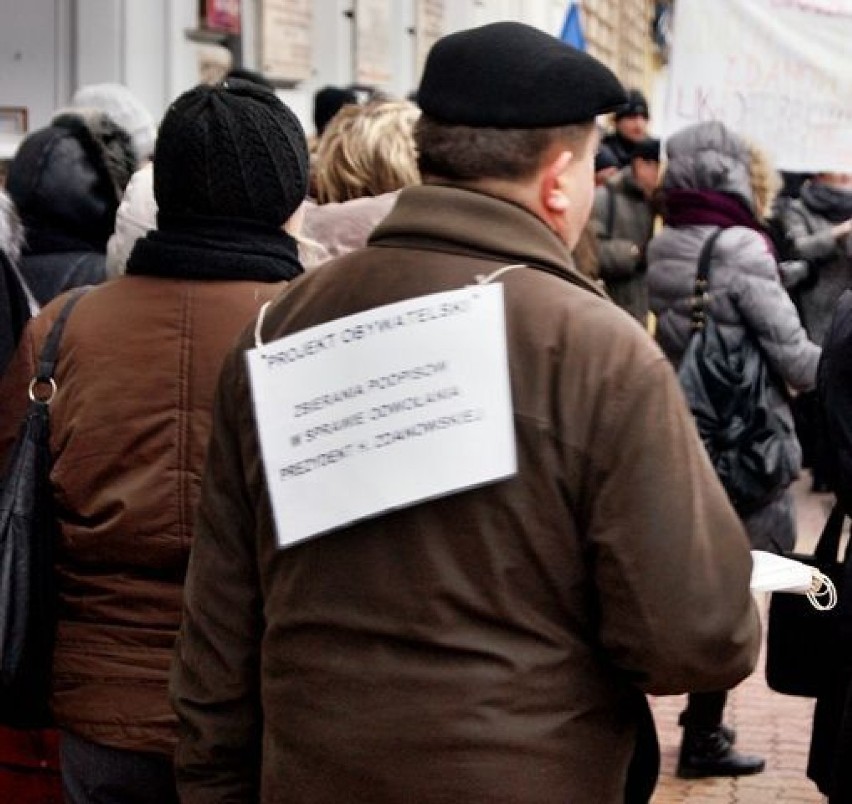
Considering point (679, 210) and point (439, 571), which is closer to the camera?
point (439, 571)

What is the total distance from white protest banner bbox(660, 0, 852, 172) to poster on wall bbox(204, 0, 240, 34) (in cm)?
331

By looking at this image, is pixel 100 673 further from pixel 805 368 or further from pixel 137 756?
pixel 805 368

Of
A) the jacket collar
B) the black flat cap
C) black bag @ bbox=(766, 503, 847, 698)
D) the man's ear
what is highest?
the black flat cap

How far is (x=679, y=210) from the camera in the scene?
623 cm

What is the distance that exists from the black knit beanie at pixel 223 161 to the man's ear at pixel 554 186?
0.83 meters

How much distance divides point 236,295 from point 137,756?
725mm

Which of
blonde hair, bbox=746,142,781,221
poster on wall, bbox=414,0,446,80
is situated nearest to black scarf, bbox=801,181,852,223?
blonde hair, bbox=746,142,781,221

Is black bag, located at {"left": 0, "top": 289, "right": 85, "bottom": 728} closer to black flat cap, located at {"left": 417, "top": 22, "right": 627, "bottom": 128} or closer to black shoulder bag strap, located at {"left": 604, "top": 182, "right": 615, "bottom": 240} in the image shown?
black flat cap, located at {"left": 417, "top": 22, "right": 627, "bottom": 128}

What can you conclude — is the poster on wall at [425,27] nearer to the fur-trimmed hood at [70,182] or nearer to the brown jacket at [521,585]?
the fur-trimmed hood at [70,182]

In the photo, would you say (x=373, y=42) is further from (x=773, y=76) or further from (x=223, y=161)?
(x=223, y=161)

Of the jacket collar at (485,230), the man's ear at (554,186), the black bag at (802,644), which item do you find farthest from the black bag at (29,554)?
the black bag at (802,644)

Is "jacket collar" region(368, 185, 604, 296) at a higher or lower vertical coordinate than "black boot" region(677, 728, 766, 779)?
higher

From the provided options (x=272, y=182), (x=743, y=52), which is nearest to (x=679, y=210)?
(x=743, y=52)

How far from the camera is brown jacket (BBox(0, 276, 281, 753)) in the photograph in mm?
3197
